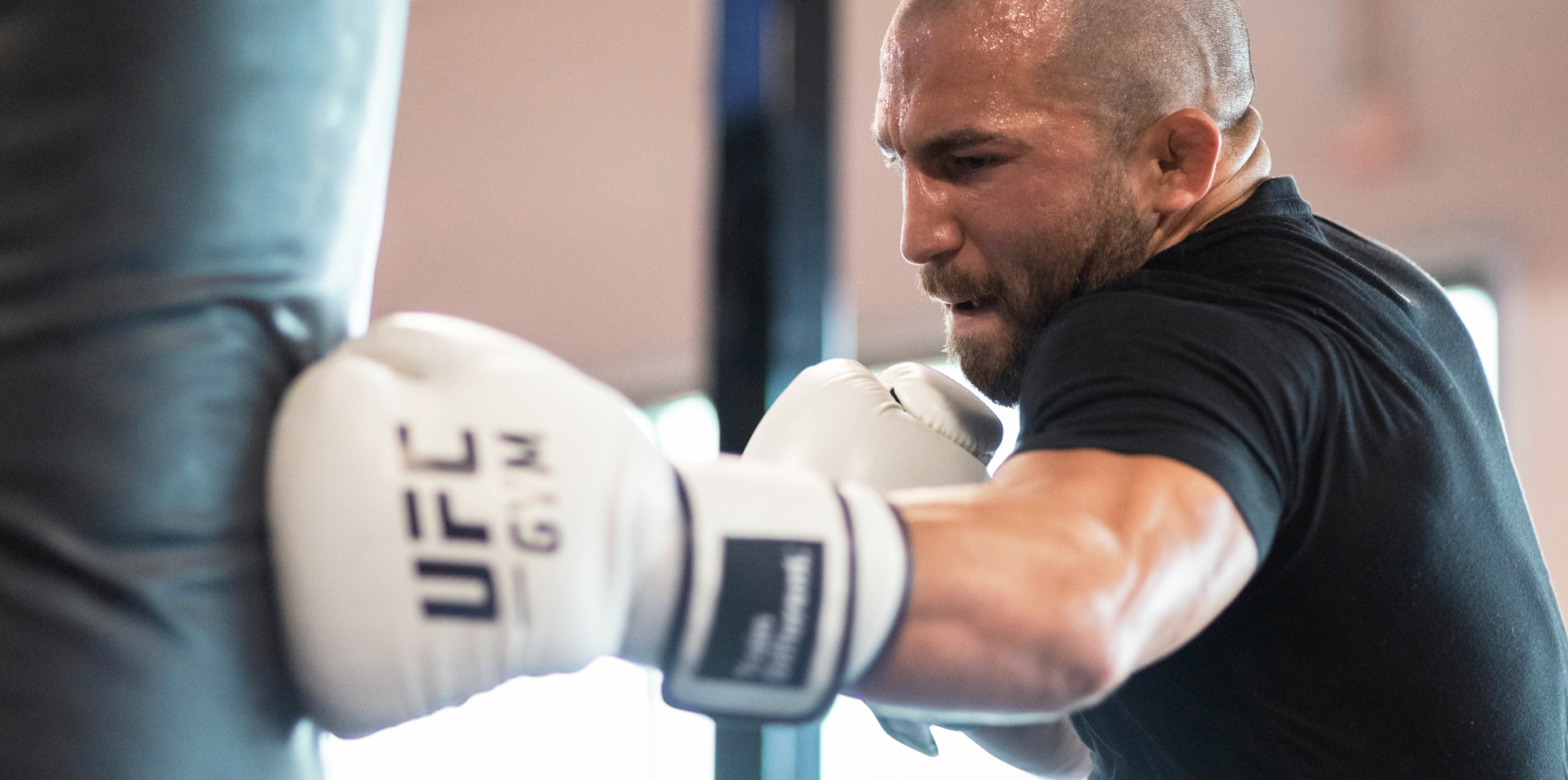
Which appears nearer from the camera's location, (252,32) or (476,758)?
(252,32)

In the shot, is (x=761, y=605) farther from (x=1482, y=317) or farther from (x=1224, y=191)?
(x=1482, y=317)

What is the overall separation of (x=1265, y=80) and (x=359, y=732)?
10.4 ft

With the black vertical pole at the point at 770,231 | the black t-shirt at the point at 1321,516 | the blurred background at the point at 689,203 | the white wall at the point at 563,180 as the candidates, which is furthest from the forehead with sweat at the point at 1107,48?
the white wall at the point at 563,180

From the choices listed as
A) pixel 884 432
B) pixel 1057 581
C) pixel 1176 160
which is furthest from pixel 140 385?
pixel 1176 160

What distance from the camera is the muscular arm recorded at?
70cm

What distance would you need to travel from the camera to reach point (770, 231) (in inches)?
88.7

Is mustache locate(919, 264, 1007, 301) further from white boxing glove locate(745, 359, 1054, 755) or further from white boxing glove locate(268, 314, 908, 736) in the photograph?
white boxing glove locate(268, 314, 908, 736)

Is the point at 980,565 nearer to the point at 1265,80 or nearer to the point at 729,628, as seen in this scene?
the point at 729,628

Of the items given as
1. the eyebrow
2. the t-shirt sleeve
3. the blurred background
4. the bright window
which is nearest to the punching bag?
the t-shirt sleeve

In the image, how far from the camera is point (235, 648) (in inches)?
24.7

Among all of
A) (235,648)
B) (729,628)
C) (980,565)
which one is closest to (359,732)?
(235,648)

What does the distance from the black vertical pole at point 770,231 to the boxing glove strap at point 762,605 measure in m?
1.48

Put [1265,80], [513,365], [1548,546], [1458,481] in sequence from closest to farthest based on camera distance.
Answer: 1. [513,365]
2. [1458,481]
3. [1548,546]
4. [1265,80]

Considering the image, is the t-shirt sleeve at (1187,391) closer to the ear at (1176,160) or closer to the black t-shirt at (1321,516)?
the black t-shirt at (1321,516)
